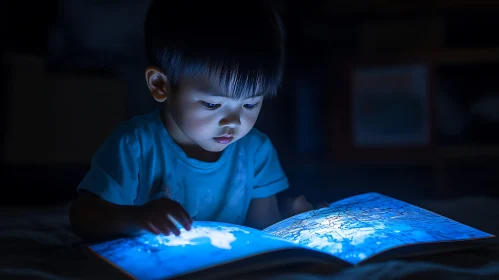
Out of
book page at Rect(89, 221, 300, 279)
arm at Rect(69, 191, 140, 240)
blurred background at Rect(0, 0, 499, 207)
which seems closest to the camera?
book page at Rect(89, 221, 300, 279)

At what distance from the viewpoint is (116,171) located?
789mm

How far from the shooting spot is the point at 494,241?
79 centimetres

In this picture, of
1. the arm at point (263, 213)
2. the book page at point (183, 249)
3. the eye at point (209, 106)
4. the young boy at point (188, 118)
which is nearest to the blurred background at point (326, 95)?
the arm at point (263, 213)

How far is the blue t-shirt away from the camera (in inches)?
31.2

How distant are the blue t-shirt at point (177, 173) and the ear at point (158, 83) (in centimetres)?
7

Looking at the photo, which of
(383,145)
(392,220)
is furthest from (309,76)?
(392,220)

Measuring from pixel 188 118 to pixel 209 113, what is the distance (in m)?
0.04

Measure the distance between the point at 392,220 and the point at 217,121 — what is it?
0.30 m

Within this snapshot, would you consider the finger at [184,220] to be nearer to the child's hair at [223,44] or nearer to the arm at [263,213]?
the child's hair at [223,44]

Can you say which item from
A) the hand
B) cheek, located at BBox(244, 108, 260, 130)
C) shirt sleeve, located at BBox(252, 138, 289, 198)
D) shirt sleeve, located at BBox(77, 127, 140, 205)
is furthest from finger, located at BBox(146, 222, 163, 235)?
shirt sleeve, located at BBox(252, 138, 289, 198)

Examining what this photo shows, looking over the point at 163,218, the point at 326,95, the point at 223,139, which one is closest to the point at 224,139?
the point at 223,139

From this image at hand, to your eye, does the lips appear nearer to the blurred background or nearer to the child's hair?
the child's hair

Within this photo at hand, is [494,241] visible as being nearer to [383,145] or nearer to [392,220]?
[392,220]

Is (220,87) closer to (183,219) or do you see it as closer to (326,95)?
(183,219)
